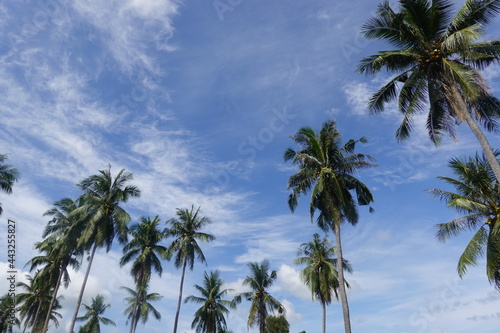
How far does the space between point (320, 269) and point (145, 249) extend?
19419 mm

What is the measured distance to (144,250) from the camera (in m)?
34.4

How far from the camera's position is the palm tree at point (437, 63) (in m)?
13.3

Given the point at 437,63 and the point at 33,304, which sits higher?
the point at 437,63

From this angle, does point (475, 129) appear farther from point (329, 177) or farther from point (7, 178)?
point (7, 178)

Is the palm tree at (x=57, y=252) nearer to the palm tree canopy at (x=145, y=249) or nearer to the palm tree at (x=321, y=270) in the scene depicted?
the palm tree canopy at (x=145, y=249)

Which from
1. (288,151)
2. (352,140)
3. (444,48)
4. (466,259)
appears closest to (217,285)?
(288,151)

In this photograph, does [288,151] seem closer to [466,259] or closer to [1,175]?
[466,259]

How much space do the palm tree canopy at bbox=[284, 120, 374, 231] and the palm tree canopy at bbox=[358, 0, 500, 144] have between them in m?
4.69

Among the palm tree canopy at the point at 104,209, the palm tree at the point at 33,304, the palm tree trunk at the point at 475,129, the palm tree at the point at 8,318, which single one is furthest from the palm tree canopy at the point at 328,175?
the palm tree at the point at 8,318

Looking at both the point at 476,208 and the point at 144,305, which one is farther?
the point at 144,305

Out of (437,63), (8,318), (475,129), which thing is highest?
(437,63)

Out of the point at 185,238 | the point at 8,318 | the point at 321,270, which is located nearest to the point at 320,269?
the point at 321,270

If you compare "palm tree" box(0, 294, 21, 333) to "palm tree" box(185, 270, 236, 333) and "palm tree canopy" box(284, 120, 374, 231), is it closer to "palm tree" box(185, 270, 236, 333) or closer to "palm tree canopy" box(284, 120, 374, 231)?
"palm tree" box(185, 270, 236, 333)

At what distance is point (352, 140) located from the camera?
21.4m
